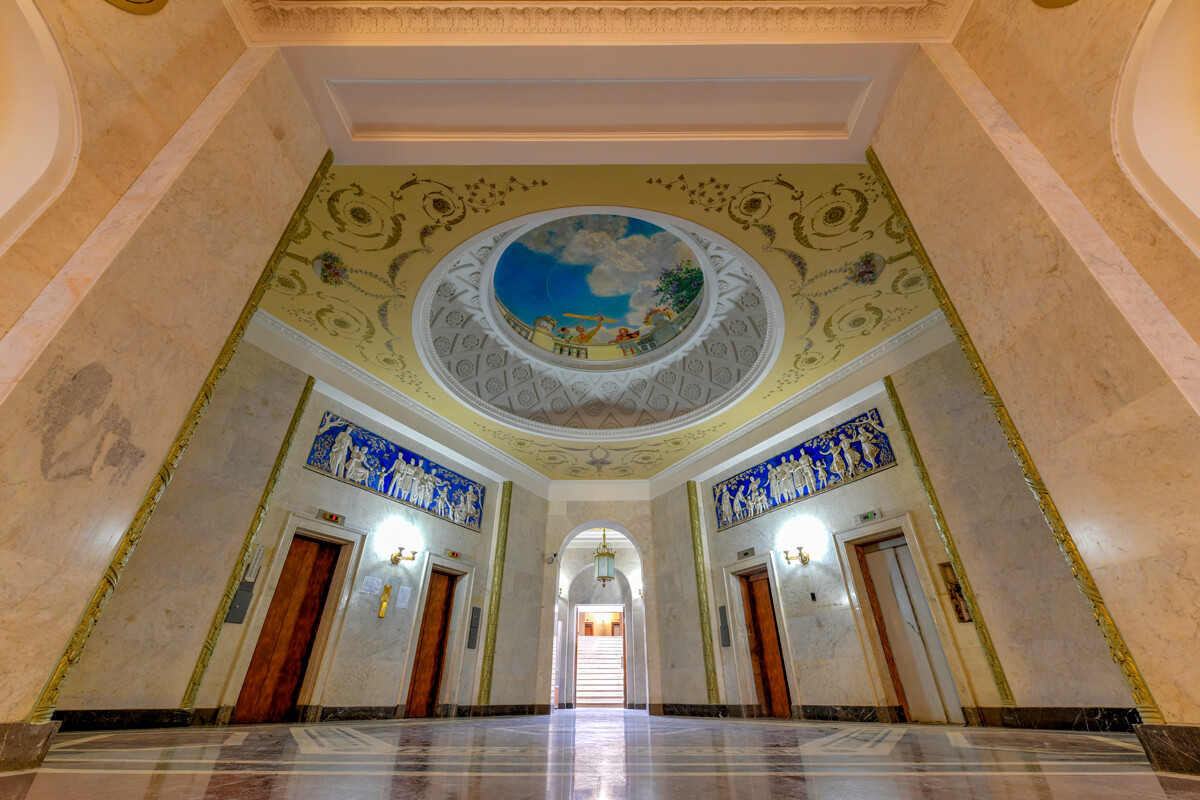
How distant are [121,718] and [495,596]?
559cm

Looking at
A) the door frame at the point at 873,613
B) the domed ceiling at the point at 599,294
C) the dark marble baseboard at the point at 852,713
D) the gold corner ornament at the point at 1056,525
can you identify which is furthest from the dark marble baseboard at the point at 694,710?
the gold corner ornament at the point at 1056,525

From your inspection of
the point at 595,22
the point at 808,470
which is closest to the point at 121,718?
the point at 595,22

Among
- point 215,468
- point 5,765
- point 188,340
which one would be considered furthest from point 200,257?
point 215,468

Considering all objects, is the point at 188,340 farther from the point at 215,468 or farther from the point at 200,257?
the point at 215,468

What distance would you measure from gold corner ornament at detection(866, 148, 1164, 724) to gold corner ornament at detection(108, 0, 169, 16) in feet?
17.0

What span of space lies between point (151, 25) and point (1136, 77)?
5.53 metres

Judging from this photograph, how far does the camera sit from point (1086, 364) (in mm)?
2482

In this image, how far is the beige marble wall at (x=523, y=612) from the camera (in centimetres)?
956

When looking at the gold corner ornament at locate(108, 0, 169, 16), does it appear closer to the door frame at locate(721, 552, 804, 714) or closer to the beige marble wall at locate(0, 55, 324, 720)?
the beige marble wall at locate(0, 55, 324, 720)

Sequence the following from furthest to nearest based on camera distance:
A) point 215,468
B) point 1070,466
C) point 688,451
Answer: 1. point 688,451
2. point 215,468
3. point 1070,466

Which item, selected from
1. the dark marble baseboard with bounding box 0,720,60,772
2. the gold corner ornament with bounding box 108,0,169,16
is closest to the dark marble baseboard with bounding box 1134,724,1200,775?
the dark marble baseboard with bounding box 0,720,60,772

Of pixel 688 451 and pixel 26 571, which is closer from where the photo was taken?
pixel 26 571

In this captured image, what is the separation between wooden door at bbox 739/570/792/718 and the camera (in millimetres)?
8359

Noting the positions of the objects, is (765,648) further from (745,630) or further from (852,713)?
(852,713)
